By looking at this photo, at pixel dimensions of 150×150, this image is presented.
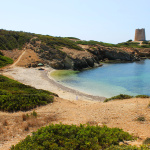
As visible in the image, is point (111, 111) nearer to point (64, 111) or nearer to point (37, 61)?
point (64, 111)

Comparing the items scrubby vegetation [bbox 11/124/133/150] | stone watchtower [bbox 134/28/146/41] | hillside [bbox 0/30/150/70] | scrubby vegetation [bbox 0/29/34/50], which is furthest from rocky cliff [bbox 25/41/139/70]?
stone watchtower [bbox 134/28/146/41]

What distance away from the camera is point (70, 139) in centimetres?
680

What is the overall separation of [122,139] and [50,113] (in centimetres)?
677

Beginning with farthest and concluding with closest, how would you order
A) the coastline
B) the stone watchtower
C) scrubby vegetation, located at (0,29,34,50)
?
the stone watchtower, scrubby vegetation, located at (0,29,34,50), the coastline

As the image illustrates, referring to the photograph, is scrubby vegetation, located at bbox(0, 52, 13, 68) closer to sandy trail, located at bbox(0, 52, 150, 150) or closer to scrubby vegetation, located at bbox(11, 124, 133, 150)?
sandy trail, located at bbox(0, 52, 150, 150)

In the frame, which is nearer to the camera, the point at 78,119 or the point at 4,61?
the point at 78,119

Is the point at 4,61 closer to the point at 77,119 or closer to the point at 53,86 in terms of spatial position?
the point at 53,86

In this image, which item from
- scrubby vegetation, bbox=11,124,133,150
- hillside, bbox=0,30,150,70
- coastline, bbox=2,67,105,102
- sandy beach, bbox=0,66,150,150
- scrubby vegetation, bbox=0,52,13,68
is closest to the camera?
scrubby vegetation, bbox=11,124,133,150

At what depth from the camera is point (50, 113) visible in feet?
41.4

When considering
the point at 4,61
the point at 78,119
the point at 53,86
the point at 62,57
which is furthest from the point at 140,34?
the point at 78,119

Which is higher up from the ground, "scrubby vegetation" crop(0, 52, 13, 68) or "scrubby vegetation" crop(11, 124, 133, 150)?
"scrubby vegetation" crop(0, 52, 13, 68)

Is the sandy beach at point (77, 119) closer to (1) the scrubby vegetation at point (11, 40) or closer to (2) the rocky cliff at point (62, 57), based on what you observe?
(2) the rocky cliff at point (62, 57)

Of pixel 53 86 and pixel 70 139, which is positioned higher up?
pixel 70 139

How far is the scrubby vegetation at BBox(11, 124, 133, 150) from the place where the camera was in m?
6.33
